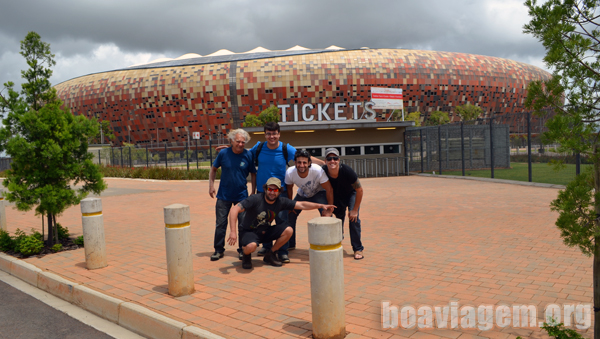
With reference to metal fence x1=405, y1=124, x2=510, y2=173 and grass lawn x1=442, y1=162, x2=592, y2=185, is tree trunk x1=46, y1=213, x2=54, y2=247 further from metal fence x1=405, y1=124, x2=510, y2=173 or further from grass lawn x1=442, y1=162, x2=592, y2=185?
metal fence x1=405, y1=124, x2=510, y2=173

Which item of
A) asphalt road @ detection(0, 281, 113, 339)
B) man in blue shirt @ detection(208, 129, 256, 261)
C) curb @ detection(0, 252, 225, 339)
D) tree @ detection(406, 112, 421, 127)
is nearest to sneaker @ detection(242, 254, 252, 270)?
man in blue shirt @ detection(208, 129, 256, 261)

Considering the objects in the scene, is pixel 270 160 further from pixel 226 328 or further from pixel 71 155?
pixel 71 155

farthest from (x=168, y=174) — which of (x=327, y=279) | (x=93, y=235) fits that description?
(x=327, y=279)

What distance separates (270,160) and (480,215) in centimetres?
525

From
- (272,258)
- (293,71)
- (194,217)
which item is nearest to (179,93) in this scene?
(293,71)

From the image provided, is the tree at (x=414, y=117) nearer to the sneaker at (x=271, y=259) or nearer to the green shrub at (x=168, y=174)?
the green shrub at (x=168, y=174)

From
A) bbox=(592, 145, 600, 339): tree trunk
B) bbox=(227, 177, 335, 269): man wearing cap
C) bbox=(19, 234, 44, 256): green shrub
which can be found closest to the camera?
bbox=(592, 145, 600, 339): tree trunk

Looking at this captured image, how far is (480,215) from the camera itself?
9.05m

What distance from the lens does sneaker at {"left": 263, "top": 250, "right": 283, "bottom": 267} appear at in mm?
5669

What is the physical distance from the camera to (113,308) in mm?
4375

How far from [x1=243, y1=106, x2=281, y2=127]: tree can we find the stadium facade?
4.92ft

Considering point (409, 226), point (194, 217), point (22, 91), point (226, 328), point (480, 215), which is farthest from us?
point (194, 217)

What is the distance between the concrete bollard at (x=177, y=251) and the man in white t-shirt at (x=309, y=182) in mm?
1565

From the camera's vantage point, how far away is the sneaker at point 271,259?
18.6 feet
